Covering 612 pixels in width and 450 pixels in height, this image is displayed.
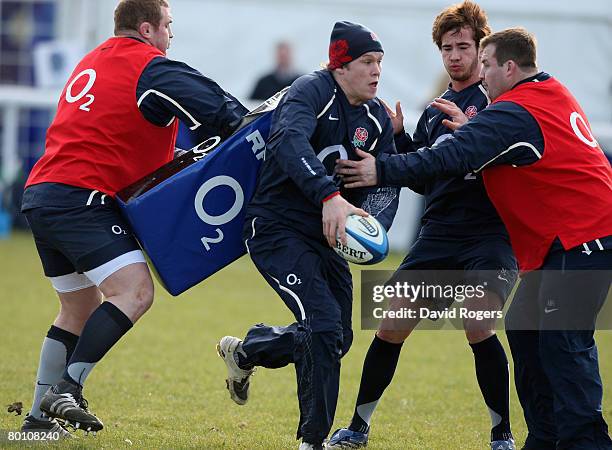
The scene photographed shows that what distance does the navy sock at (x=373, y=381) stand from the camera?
5.73m

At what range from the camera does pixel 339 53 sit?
16.8 feet

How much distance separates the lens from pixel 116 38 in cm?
533

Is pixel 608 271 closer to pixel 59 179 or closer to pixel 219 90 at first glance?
pixel 219 90

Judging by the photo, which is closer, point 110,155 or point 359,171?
point 359,171

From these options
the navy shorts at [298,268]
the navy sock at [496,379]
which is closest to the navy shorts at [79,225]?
the navy shorts at [298,268]

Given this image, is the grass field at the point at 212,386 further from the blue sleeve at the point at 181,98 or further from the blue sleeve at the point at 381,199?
the blue sleeve at the point at 181,98

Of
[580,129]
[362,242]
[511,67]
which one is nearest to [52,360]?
[362,242]

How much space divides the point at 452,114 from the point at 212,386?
2.67 metres

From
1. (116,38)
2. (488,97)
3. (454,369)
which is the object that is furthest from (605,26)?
(116,38)

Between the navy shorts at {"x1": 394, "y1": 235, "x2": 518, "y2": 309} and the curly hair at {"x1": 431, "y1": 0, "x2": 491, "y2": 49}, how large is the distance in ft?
3.54

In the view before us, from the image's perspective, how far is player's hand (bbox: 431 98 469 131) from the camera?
210 inches

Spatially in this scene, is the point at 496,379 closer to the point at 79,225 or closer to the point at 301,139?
the point at 301,139

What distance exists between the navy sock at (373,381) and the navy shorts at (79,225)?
145 centimetres

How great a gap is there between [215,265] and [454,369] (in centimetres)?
314
